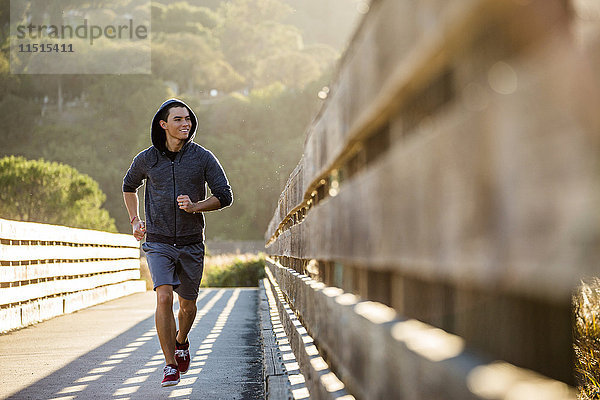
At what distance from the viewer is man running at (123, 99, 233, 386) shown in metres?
5.16

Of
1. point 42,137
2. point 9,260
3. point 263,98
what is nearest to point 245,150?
point 263,98

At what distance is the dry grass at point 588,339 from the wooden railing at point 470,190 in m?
2.93

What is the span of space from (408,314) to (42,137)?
194ft

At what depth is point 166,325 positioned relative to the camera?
4.96 m

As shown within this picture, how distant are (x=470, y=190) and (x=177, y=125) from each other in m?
4.46

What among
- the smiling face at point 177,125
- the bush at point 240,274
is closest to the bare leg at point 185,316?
the smiling face at point 177,125

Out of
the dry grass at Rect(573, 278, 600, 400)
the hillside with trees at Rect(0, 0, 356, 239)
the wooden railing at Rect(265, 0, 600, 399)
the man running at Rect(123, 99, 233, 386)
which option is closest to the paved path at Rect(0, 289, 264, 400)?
the man running at Rect(123, 99, 233, 386)

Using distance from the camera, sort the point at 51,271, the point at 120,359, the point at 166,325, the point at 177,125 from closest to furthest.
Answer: the point at 166,325
the point at 177,125
the point at 120,359
the point at 51,271

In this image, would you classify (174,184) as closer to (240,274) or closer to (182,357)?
(182,357)

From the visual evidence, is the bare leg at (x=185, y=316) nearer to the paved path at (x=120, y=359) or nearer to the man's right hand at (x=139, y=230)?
the paved path at (x=120, y=359)

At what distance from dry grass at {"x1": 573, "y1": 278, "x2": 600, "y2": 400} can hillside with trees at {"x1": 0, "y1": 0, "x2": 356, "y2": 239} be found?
42.8 meters

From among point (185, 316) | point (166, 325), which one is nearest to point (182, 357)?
point (185, 316)

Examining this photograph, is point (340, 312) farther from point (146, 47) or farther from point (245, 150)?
point (146, 47)

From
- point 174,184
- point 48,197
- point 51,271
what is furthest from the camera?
point 48,197
